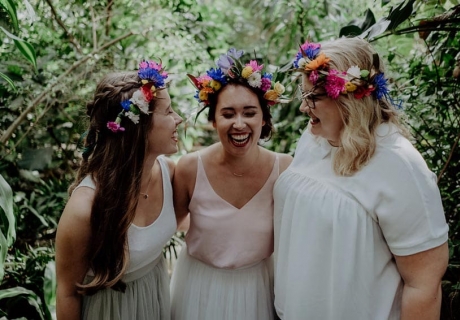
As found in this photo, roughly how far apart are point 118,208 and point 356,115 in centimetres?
96

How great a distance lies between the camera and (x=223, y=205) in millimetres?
2143

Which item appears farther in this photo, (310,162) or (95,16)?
(95,16)

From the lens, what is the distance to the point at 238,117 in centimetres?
201

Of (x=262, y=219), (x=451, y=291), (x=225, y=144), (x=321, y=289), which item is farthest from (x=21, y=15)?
(x=451, y=291)

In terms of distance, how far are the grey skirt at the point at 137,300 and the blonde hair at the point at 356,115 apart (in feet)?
3.17

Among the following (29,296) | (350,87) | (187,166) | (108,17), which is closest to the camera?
(350,87)

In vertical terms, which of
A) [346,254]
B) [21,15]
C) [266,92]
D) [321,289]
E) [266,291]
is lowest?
[266,291]

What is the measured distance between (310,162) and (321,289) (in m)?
0.50

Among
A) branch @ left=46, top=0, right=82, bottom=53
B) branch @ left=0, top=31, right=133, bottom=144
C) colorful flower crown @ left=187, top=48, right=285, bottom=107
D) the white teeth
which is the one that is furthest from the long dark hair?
branch @ left=46, top=0, right=82, bottom=53

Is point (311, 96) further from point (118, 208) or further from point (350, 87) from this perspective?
point (118, 208)

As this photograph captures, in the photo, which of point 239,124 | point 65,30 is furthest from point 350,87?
point 65,30

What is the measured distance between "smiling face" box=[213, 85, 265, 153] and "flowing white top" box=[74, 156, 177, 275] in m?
0.37

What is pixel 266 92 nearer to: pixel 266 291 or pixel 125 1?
pixel 266 291

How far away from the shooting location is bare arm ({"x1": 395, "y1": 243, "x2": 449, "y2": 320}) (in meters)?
1.52
